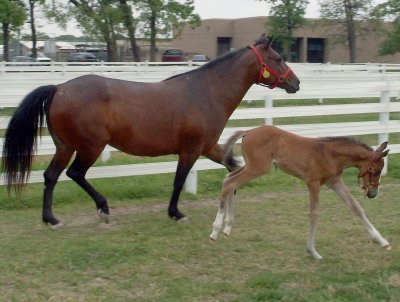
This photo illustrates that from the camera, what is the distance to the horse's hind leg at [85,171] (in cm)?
629

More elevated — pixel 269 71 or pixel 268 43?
pixel 268 43

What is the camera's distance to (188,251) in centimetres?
558

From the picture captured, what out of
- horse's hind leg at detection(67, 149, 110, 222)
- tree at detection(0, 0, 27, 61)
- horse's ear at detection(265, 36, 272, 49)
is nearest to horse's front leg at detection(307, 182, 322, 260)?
horse's ear at detection(265, 36, 272, 49)

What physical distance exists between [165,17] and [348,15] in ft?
64.9

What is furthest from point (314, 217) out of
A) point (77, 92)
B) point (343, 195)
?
point (77, 92)

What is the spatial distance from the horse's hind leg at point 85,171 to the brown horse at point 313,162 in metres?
1.37

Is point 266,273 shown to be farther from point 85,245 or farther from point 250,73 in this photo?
point 250,73

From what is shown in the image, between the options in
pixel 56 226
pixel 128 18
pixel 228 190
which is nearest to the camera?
Answer: pixel 228 190

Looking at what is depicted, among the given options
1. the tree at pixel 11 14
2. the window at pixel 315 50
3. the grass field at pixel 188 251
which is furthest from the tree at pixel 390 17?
the grass field at pixel 188 251

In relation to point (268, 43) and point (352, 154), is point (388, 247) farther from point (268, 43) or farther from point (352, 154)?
point (268, 43)

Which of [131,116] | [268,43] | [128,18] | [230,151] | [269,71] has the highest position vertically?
[128,18]

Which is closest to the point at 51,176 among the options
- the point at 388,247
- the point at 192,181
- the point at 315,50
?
the point at 192,181

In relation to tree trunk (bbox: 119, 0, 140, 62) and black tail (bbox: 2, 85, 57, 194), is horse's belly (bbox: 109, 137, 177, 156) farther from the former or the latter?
tree trunk (bbox: 119, 0, 140, 62)

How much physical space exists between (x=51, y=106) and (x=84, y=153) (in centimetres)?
57
